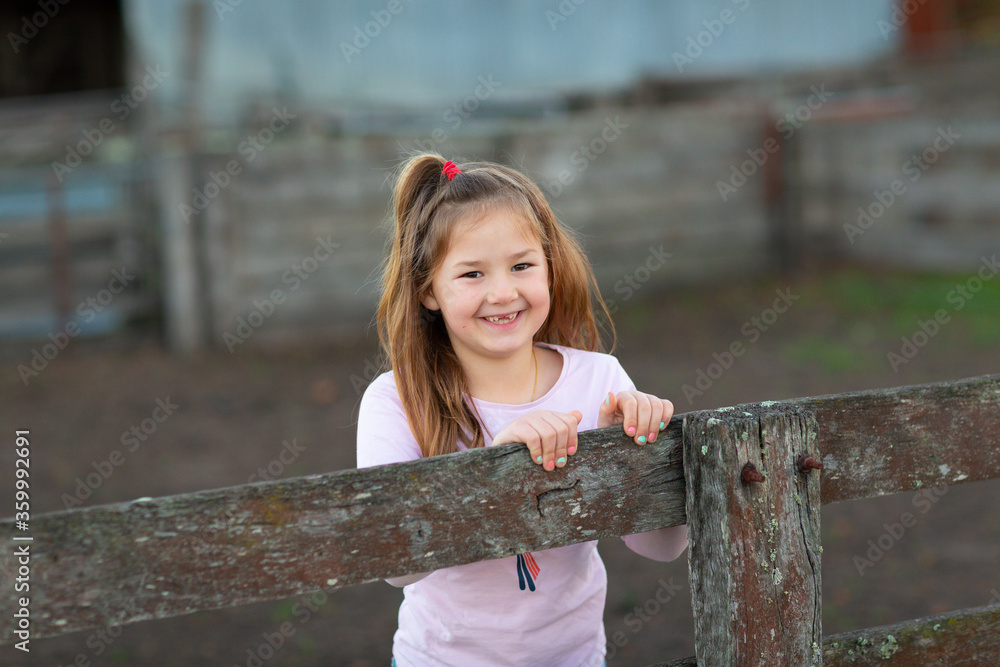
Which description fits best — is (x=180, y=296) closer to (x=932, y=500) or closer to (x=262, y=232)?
(x=262, y=232)

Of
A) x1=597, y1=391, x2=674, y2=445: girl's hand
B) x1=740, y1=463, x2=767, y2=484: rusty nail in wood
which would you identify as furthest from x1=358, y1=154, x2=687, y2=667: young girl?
x1=740, y1=463, x2=767, y2=484: rusty nail in wood

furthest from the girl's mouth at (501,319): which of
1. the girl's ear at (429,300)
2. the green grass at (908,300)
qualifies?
the green grass at (908,300)

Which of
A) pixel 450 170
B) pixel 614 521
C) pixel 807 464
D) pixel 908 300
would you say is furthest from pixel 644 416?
pixel 908 300

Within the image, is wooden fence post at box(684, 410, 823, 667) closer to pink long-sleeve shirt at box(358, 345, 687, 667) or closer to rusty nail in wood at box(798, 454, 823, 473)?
rusty nail in wood at box(798, 454, 823, 473)

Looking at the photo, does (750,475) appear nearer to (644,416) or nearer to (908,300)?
(644,416)

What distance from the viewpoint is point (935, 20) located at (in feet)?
37.3

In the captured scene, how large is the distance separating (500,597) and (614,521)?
38 cm

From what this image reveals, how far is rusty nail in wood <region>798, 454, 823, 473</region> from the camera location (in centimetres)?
155

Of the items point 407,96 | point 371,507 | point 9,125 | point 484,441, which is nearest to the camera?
point 371,507

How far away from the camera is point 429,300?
195 centimetres

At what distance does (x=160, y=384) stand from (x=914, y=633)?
593cm

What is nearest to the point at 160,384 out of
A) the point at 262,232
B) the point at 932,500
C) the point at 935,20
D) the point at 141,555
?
the point at 262,232

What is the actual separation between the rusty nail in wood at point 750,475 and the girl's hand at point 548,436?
0.94 feet

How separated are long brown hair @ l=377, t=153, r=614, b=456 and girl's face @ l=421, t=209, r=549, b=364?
33 millimetres
